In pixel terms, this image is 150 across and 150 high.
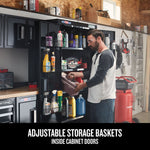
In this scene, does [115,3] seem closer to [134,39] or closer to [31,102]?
[134,39]

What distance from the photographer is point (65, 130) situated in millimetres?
3379

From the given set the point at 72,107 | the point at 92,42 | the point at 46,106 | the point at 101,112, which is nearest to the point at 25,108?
the point at 46,106

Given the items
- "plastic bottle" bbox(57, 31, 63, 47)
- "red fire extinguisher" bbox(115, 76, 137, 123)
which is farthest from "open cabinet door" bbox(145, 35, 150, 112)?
"plastic bottle" bbox(57, 31, 63, 47)

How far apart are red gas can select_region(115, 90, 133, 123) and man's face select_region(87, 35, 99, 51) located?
1122 millimetres

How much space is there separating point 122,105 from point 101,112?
75cm

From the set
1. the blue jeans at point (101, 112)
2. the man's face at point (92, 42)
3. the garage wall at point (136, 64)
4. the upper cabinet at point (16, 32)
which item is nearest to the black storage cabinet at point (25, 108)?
the upper cabinet at point (16, 32)

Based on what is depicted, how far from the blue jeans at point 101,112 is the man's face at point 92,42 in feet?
3.31

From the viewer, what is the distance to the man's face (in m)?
4.33

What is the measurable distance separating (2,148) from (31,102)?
27.8 inches

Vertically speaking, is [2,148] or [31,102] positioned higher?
[31,102]

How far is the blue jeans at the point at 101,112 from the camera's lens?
4.22 m

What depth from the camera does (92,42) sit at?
14.3 ft

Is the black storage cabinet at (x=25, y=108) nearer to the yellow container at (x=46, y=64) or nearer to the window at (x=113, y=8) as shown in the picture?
the yellow container at (x=46, y=64)

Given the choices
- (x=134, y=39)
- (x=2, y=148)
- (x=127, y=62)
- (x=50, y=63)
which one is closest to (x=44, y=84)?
(x=50, y=63)
